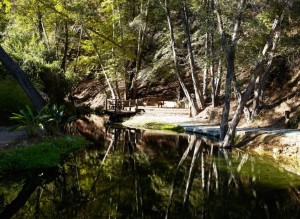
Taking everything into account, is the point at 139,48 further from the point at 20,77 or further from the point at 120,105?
the point at 20,77

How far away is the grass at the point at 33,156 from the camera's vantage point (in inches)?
459

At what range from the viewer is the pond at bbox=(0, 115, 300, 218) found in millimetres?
8664

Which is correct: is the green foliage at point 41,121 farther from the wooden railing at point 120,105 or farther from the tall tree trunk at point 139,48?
the tall tree trunk at point 139,48

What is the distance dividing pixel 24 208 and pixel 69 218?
132cm

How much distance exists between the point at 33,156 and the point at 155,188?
4.54 m

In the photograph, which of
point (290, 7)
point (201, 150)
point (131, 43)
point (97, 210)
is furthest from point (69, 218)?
point (131, 43)

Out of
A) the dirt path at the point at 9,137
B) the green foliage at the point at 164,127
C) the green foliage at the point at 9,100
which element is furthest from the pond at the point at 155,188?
→ the green foliage at the point at 164,127

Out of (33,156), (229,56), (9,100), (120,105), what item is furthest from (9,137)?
(120,105)

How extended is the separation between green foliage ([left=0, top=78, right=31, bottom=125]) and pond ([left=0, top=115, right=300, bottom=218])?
6.07 meters

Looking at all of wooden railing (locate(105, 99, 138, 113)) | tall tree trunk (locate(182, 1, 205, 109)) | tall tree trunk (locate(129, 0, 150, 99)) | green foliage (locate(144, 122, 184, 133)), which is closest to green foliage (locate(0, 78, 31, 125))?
green foliage (locate(144, 122, 184, 133))

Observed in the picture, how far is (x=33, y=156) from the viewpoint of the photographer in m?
12.5

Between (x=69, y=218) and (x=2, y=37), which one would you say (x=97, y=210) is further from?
(x=2, y=37)

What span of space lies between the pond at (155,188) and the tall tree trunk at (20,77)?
3.08 meters

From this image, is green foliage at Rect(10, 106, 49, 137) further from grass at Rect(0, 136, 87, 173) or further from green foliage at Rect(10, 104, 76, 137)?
grass at Rect(0, 136, 87, 173)
